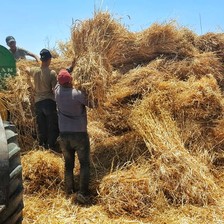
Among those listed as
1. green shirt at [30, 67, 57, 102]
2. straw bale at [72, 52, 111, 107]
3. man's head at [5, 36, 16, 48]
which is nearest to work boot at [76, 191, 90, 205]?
straw bale at [72, 52, 111, 107]

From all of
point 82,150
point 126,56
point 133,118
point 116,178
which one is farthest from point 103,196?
point 126,56

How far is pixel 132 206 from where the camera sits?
4.67 metres

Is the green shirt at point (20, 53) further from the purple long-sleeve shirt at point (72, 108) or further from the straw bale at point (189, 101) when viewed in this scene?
the straw bale at point (189, 101)

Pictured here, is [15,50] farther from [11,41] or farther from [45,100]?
[45,100]

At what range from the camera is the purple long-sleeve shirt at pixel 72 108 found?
16.9 ft

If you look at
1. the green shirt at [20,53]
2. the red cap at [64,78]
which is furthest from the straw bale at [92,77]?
the green shirt at [20,53]

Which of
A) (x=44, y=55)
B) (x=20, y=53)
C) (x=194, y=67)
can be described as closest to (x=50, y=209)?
(x=44, y=55)

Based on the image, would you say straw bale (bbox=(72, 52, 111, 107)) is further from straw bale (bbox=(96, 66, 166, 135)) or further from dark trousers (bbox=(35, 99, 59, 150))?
dark trousers (bbox=(35, 99, 59, 150))

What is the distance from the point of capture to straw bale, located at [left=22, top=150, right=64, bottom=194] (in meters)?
5.38

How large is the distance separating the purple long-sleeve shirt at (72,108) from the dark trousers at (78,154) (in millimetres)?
93

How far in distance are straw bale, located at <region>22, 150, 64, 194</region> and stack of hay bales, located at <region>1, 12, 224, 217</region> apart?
595mm

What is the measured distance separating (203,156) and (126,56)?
315cm

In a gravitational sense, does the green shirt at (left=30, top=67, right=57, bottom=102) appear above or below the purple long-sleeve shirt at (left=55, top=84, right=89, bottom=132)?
above

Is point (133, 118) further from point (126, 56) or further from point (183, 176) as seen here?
point (126, 56)
